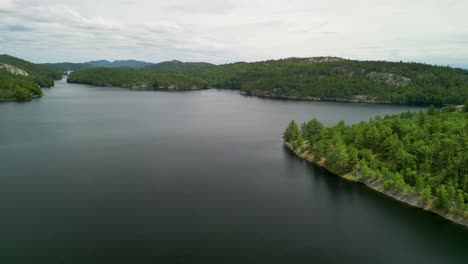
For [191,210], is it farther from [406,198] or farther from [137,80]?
[137,80]

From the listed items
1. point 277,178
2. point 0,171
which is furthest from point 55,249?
point 277,178

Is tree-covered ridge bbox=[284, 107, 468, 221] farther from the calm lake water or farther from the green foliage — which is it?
the calm lake water

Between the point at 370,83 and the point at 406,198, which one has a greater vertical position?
the point at 370,83

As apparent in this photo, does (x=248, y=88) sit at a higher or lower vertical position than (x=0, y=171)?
higher

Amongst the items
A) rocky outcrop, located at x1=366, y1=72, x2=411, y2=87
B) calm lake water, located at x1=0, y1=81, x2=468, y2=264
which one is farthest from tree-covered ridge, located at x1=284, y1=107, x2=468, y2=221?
rocky outcrop, located at x1=366, y1=72, x2=411, y2=87

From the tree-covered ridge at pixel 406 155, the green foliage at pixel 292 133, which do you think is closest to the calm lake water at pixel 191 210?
the tree-covered ridge at pixel 406 155

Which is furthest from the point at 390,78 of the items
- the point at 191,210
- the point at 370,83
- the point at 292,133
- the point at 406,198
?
the point at 191,210

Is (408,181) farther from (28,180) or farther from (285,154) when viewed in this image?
(28,180)
